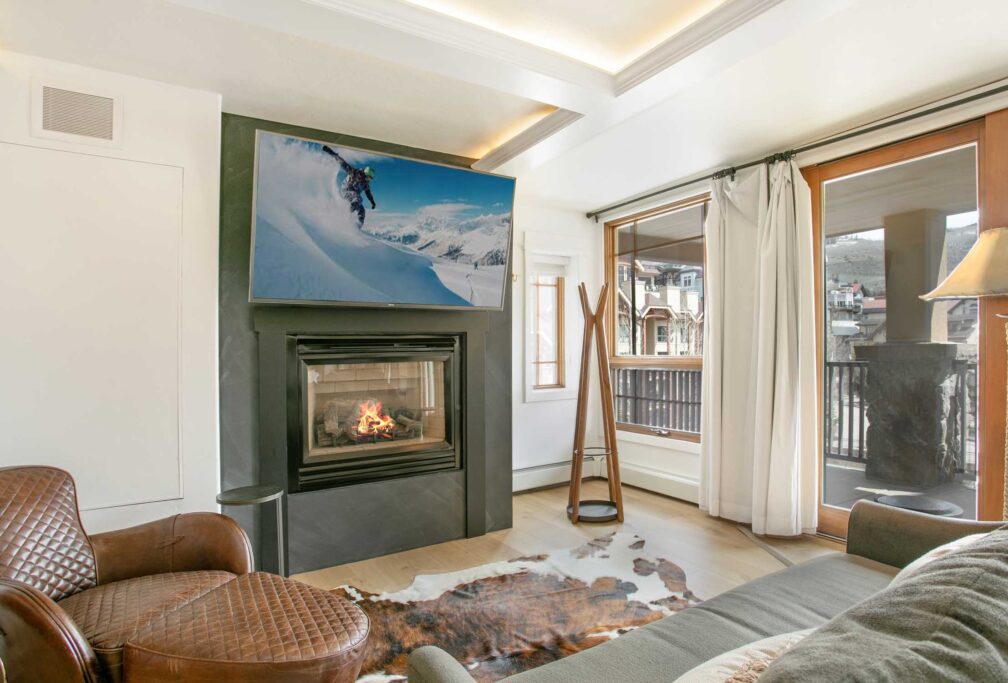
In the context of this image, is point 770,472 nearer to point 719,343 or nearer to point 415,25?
point 719,343

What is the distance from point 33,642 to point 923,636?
70.2 inches

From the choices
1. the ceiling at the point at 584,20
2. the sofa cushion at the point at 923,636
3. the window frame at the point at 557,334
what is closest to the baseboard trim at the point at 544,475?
the window frame at the point at 557,334

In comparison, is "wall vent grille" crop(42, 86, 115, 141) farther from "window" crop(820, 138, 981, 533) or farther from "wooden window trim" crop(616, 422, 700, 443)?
"wooden window trim" crop(616, 422, 700, 443)

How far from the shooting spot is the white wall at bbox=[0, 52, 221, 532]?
85.7 inches

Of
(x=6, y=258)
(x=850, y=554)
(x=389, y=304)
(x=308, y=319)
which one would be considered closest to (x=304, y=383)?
(x=308, y=319)

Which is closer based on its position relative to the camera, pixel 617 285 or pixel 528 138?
pixel 528 138

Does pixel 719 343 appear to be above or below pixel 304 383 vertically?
above

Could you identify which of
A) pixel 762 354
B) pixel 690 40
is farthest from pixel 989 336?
pixel 690 40

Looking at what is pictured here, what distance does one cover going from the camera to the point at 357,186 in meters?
2.76

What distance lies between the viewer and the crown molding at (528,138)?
2.69 meters

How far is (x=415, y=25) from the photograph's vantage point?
1909mm

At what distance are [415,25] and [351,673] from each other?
2063 mm

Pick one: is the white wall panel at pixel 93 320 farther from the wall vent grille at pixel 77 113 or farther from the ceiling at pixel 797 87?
the ceiling at pixel 797 87

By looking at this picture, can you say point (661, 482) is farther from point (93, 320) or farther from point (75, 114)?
point (75, 114)
